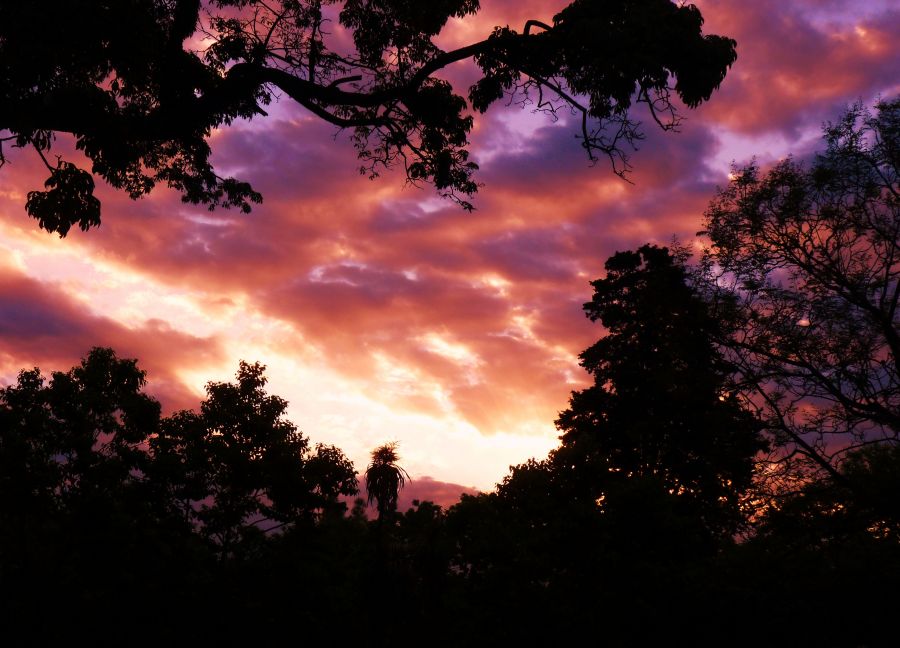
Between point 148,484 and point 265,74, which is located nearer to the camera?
point 265,74

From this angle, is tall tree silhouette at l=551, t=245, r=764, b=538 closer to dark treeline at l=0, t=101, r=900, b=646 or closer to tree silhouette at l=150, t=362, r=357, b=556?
dark treeline at l=0, t=101, r=900, b=646

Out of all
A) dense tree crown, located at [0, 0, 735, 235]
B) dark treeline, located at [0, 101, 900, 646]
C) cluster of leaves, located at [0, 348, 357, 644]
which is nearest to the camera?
dense tree crown, located at [0, 0, 735, 235]

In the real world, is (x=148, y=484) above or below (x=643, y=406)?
below

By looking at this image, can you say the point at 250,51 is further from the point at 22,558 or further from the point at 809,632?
the point at 809,632

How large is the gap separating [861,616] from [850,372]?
5238 mm

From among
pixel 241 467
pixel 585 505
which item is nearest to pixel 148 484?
pixel 241 467

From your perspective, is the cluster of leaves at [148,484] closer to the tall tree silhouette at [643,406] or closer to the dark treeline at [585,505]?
the dark treeline at [585,505]

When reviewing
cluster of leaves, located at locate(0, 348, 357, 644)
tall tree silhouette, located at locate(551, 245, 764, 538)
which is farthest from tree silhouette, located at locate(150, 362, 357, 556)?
tall tree silhouette, located at locate(551, 245, 764, 538)

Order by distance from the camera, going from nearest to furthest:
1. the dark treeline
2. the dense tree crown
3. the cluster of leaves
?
the dense tree crown < the dark treeline < the cluster of leaves

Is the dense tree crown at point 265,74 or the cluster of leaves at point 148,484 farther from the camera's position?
the cluster of leaves at point 148,484

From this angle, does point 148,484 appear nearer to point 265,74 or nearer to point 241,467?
point 241,467

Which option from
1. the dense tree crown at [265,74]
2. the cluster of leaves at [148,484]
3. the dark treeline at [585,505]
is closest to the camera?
the dense tree crown at [265,74]

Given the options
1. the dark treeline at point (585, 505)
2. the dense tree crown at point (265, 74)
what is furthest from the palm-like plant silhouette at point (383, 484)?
the dense tree crown at point (265, 74)

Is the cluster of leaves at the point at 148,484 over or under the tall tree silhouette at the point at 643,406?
under
